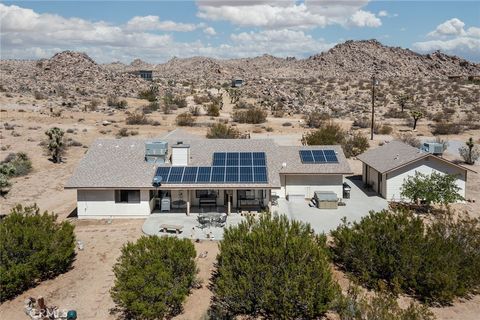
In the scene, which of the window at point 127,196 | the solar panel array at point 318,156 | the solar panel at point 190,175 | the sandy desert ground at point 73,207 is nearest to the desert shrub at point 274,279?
the sandy desert ground at point 73,207

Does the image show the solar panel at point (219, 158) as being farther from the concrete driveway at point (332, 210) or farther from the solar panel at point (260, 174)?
the concrete driveway at point (332, 210)

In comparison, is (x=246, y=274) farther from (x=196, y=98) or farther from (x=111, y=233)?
(x=196, y=98)

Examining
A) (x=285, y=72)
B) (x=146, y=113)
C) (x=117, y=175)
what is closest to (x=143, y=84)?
(x=146, y=113)

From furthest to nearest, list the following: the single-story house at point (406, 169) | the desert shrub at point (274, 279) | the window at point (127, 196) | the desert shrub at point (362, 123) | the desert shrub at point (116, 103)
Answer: the desert shrub at point (116, 103), the desert shrub at point (362, 123), the single-story house at point (406, 169), the window at point (127, 196), the desert shrub at point (274, 279)

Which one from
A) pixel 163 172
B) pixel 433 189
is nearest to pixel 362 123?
pixel 433 189

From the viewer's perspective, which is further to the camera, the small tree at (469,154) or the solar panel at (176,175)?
the small tree at (469,154)

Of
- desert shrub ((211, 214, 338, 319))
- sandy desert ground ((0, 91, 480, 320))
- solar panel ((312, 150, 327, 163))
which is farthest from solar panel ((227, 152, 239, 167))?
desert shrub ((211, 214, 338, 319))

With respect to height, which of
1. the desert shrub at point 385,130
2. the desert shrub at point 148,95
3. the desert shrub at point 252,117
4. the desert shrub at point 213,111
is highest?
the desert shrub at point 148,95

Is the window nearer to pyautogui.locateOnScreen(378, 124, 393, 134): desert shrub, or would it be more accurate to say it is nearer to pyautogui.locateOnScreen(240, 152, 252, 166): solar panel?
pyautogui.locateOnScreen(240, 152, 252, 166): solar panel
